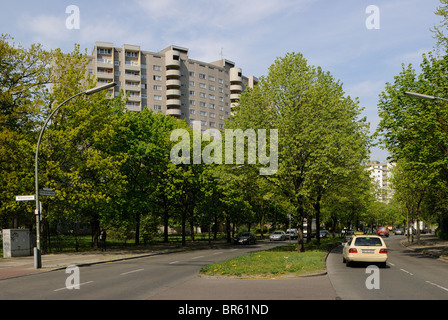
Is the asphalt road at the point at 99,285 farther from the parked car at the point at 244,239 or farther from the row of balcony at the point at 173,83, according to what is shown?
the row of balcony at the point at 173,83

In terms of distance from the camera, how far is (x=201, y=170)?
3756 centimetres

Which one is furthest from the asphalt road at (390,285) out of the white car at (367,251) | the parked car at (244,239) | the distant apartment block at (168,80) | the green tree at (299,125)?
the distant apartment block at (168,80)

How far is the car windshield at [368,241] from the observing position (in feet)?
60.6

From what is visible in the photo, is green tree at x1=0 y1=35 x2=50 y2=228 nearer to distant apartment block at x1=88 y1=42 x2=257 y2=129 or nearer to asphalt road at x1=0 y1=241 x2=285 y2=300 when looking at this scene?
asphalt road at x1=0 y1=241 x2=285 y2=300

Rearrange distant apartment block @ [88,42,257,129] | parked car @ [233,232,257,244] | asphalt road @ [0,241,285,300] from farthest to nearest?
distant apartment block @ [88,42,257,129] < parked car @ [233,232,257,244] < asphalt road @ [0,241,285,300]

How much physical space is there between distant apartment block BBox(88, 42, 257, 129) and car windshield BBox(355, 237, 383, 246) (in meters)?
83.0

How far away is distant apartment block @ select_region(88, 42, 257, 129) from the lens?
97.6 metres

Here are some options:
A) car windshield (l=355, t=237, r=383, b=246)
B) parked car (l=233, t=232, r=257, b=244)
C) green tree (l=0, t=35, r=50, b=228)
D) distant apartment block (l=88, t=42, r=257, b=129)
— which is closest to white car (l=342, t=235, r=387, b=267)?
car windshield (l=355, t=237, r=383, b=246)

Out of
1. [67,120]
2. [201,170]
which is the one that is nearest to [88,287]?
[67,120]

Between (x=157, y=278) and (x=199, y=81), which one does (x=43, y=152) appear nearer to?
(x=157, y=278)

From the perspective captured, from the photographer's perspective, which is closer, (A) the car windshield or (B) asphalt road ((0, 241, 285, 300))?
(B) asphalt road ((0, 241, 285, 300))

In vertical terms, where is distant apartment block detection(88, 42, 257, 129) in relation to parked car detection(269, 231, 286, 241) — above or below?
above

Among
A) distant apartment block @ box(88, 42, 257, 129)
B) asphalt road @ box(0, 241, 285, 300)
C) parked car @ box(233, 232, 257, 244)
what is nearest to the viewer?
asphalt road @ box(0, 241, 285, 300)

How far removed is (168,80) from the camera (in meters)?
102
